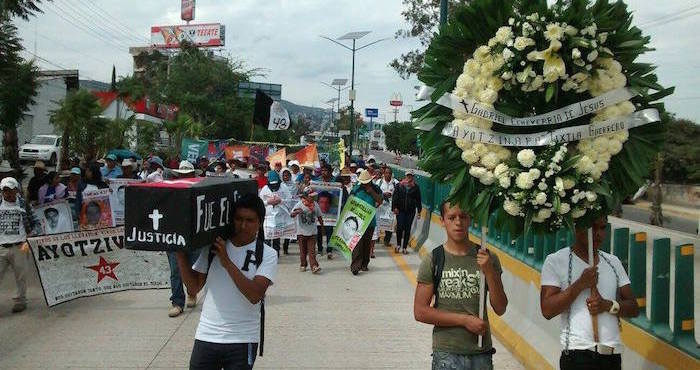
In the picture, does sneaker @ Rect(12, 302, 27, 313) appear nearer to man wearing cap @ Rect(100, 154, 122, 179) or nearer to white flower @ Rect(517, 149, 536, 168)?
man wearing cap @ Rect(100, 154, 122, 179)

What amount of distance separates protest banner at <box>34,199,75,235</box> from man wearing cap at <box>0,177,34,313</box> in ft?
2.88

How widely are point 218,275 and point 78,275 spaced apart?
4792 mm

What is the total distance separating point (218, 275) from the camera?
391 cm

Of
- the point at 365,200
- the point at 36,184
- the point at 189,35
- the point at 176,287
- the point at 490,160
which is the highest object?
the point at 189,35

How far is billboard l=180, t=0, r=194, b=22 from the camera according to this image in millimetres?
102188

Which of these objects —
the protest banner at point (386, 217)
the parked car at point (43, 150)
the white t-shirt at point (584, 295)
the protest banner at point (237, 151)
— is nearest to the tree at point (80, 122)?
the parked car at point (43, 150)

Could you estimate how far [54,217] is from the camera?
8.88 metres

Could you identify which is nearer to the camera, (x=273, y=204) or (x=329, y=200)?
(x=273, y=204)

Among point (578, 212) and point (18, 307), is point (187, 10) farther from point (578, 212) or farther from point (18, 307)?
point (578, 212)

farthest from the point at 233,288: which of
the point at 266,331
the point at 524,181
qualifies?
the point at 266,331

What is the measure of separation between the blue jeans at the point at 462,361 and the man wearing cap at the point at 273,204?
25.3ft

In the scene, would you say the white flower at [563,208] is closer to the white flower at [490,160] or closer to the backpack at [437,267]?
the white flower at [490,160]

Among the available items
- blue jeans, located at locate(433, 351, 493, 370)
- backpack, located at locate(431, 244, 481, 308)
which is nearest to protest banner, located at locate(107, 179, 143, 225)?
backpack, located at locate(431, 244, 481, 308)

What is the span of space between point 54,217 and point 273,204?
142 inches
